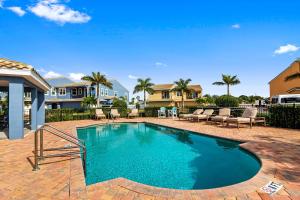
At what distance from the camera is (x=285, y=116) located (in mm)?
13070

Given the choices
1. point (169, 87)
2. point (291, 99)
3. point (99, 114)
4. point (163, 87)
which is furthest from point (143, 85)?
point (291, 99)

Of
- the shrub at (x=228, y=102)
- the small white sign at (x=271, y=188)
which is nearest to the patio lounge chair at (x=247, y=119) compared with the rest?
the small white sign at (x=271, y=188)

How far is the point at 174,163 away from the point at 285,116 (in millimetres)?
10295

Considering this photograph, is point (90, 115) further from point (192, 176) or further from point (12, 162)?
point (192, 176)

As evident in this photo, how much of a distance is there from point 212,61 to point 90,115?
16.7m

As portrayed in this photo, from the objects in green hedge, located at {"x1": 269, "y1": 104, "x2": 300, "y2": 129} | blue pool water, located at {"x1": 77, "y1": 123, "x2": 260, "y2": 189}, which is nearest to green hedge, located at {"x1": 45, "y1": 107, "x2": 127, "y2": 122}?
blue pool water, located at {"x1": 77, "y1": 123, "x2": 260, "y2": 189}

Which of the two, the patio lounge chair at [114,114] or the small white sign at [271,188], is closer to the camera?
the small white sign at [271,188]

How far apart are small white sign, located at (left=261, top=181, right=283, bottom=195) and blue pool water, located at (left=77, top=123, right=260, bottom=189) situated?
1.37m

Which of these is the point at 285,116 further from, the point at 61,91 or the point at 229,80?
the point at 61,91

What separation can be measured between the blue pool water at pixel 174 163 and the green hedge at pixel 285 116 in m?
6.27

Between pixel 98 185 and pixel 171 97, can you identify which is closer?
pixel 98 185

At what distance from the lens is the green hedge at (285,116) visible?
1245cm

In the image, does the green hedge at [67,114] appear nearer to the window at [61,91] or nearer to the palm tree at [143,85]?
the palm tree at [143,85]

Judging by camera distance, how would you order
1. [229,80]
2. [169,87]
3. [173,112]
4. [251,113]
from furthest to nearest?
[169,87] < [229,80] < [173,112] < [251,113]
